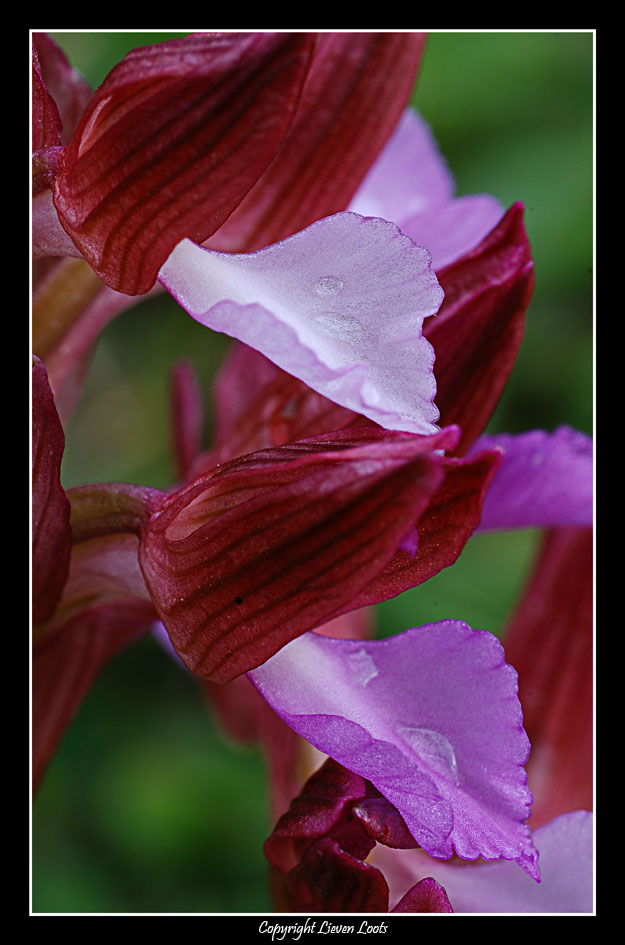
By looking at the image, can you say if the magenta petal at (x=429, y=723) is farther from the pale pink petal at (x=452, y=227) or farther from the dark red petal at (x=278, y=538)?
the pale pink petal at (x=452, y=227)

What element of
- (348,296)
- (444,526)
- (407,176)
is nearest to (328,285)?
(348,296)

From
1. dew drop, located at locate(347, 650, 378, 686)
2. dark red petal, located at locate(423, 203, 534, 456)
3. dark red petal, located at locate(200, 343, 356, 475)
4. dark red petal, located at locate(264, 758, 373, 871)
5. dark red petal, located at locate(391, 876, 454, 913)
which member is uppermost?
dark red petal, located at locate(423, 203, 534, 456)

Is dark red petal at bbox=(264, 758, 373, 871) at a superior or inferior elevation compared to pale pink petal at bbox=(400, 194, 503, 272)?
inferior

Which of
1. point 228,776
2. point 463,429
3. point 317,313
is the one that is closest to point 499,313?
point 463,429

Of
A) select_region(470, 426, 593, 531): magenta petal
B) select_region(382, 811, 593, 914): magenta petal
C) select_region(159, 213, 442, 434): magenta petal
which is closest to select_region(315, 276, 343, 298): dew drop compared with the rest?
select_region(159, 213, 442, 434): magenta petal

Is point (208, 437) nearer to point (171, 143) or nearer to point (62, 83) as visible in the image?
point (62, 83)

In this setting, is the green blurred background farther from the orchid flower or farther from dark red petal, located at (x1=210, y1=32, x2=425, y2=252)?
the orchid flower

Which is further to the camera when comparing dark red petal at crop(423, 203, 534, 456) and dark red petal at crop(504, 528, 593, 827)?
dark red petal at crop(504, 528, 593, 827)
